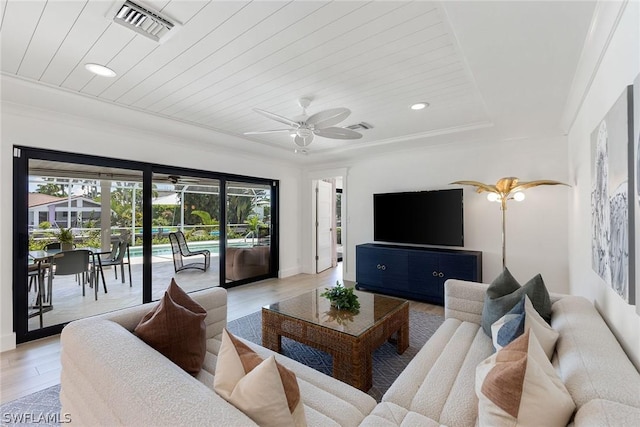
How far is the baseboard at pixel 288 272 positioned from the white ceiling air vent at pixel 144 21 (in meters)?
4.67

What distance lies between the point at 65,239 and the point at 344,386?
359cm

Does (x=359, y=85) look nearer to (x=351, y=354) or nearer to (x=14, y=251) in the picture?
(x=351, y=354)

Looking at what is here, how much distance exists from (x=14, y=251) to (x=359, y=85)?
370 cm

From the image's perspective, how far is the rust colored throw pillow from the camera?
1.55 metres

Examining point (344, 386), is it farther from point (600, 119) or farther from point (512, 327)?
point (600, 119)

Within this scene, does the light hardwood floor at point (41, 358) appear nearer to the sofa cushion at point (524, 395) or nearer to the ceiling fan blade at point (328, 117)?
the ceiling fan blade at point (328, 117)

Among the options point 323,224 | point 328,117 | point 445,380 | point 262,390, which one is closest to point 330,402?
point 262,390

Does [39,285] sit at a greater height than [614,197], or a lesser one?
lesser

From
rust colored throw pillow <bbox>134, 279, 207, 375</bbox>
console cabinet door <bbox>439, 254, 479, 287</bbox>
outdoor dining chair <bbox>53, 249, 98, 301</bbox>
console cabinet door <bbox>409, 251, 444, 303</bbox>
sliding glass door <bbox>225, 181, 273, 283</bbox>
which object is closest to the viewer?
rust colored throw pillow <bbox>134, 279, 207, 375</bbox>

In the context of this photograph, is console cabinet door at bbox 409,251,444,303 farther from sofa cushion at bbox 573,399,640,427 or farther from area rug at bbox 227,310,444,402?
sofa cushion at bbox 573,399,640,427

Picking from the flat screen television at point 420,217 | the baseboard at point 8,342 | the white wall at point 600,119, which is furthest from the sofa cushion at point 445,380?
the baseboard at point 8,342

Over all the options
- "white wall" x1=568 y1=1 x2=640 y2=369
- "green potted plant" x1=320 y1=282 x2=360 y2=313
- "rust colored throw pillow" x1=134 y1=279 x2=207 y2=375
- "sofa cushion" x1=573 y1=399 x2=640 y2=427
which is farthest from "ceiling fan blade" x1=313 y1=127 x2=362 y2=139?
"sofa cushion" x1=573 y1=399 x2=640 y2=427

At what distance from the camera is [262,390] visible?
0.99 meters

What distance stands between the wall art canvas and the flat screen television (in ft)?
7.56
